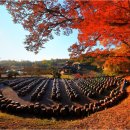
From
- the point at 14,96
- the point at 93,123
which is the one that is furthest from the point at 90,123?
the point at 14,96

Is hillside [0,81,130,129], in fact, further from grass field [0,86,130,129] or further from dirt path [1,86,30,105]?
dirt path [1,86,30,105]

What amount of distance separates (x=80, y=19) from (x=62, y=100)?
818cm

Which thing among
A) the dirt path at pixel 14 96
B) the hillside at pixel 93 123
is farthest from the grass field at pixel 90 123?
the dirt path at pixel 14 96

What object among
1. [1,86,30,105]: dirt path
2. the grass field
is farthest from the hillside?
[1,86,30,105]: dirt path

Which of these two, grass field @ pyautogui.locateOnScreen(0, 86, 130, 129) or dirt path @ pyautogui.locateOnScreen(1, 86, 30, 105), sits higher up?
grass field @ pyautogui.locateOnScreen(0, 86, 130, 129)

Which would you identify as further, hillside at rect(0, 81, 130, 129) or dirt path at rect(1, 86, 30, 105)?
dirt path at rect(1, 86, 30, 105)

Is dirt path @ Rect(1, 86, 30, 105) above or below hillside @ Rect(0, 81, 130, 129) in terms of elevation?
below

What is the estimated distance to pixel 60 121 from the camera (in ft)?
48.1

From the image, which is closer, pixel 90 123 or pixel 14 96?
pixel 90 123

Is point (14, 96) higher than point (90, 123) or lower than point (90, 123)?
lower

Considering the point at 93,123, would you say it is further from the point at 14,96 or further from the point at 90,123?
the point at 14,96

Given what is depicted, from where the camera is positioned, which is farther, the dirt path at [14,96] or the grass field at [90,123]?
the dirt path at [14,96]

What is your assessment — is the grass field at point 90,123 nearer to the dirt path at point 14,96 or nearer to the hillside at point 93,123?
the hillside at point 93,123

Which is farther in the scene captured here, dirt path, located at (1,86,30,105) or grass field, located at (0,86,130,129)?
dirt path, located at (1,86,30,105)
